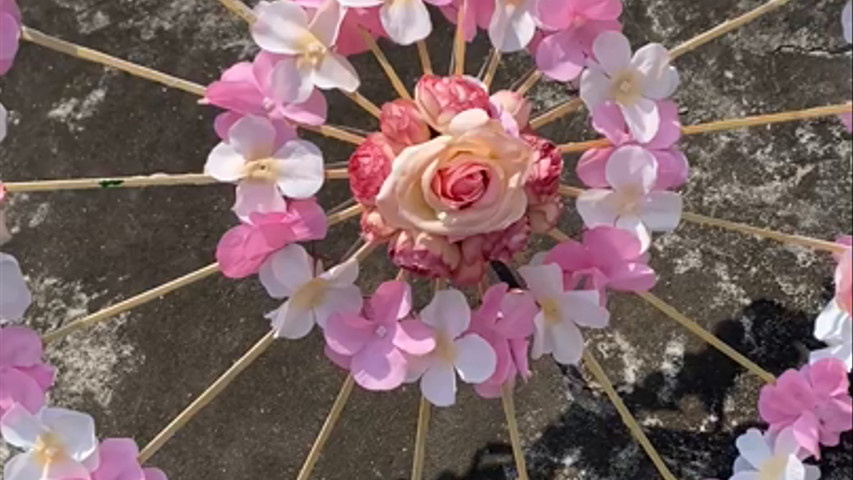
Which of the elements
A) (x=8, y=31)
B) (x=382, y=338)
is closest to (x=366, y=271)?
(x=382, y=338)

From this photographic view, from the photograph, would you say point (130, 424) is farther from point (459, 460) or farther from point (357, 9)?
point (357, 9)

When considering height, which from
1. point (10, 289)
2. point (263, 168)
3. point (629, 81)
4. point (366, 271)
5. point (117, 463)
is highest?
point (629, 81)

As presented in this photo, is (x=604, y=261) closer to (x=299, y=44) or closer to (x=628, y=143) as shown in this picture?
(x=628, y=143)

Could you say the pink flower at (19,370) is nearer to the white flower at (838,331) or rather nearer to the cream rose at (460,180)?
the cream rose at (460,180)

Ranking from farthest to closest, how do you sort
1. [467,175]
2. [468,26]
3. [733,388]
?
[733,388]
[468,26]
[467,175]

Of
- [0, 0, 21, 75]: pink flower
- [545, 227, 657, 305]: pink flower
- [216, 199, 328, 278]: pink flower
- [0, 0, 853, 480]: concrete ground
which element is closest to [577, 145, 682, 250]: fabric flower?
[545, 227, 657, 305]: pink flower

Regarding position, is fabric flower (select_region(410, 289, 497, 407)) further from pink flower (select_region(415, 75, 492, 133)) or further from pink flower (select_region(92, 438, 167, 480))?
pink flower (select_region(92, 438, 167, 480))

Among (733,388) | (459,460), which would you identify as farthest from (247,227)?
(733,388)
